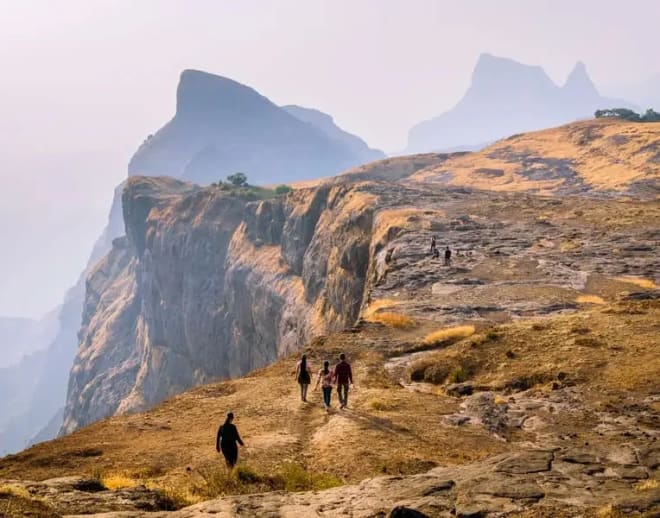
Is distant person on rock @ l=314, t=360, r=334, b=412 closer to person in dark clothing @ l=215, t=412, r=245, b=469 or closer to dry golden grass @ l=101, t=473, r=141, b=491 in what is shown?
person in dark clothing @ l=215, t=412, r=245, b=469

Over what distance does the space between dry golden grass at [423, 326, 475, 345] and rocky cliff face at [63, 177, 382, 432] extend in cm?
3142

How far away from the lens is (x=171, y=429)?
703 inches

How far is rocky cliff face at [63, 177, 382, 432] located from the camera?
6925 centimetres

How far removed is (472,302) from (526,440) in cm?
1488

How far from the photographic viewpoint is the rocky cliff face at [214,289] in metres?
69.2

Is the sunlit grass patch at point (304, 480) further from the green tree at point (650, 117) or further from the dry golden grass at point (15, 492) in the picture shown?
the green tree at point (650, 117)

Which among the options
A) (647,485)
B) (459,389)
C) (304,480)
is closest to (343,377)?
(459,389)

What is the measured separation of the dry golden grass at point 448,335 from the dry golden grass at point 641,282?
11.5 meters

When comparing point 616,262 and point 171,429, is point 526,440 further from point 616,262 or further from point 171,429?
point 616,262

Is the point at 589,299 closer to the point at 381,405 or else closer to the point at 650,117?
the point at 381,405

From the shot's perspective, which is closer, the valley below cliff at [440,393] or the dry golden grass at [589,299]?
the valley below cliff at [440,393]

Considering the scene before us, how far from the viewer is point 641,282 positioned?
30.6 metres

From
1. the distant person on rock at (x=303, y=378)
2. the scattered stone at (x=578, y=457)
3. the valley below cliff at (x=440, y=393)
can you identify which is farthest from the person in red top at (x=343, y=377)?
the scattered stone at (x=578, y=457)

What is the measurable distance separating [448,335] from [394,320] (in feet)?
11.7
